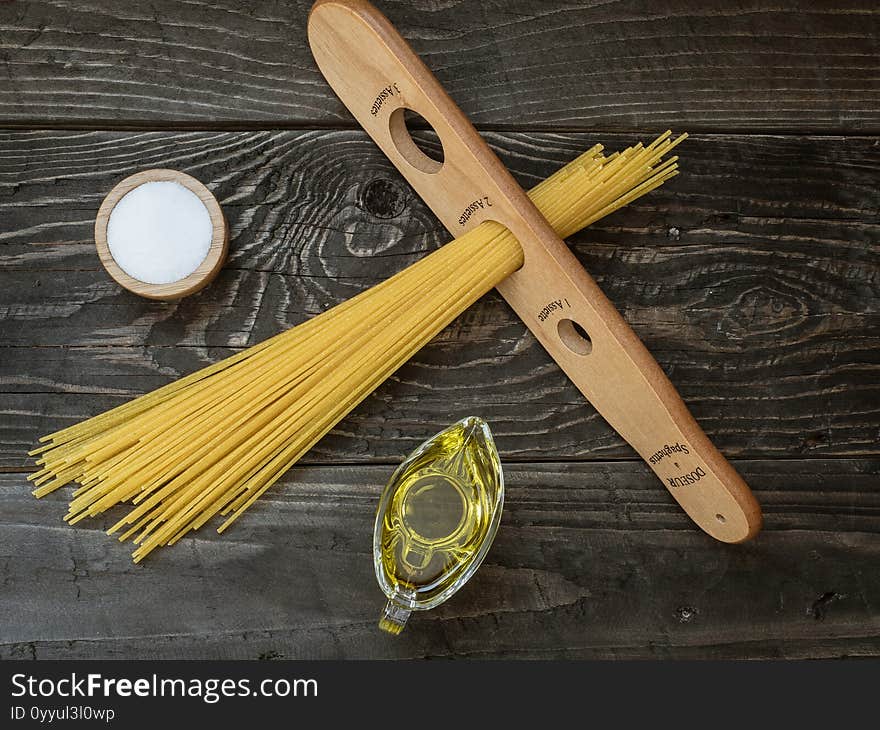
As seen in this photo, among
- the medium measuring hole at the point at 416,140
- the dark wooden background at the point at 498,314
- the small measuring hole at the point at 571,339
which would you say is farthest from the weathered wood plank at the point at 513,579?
the medium measuring hole at the point at 416,140

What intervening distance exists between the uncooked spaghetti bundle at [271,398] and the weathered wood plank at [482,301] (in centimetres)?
4

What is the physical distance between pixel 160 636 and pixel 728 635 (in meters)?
0.48

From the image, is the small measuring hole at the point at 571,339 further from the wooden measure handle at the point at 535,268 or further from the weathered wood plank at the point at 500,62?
the weathered wood plank at the point at 500,62

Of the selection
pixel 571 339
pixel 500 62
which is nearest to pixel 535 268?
pixel 571 339

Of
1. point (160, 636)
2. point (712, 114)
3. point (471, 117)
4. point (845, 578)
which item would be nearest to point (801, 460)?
point (845, 578)

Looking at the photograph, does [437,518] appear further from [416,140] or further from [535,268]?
[416,140]

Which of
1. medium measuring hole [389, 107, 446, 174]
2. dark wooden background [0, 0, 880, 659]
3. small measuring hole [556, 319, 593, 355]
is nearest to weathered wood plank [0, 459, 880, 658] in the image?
dark wooden background [0, 0, 880, 659]

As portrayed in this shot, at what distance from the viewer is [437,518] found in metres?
0.81

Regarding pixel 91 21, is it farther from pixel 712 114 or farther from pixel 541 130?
pixel 712 114

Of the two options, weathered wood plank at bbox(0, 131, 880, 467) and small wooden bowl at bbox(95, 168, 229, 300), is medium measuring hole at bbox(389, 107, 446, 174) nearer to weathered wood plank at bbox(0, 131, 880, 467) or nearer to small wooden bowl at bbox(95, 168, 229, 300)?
weathered wood plank at bbox(0, 131, 880, 467)

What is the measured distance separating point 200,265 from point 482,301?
0.24 meters

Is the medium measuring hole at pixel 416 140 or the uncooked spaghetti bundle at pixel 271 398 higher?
the medium measuring hole at pixel 416 140

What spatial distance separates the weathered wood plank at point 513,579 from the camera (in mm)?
812

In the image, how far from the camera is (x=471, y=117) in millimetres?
871
